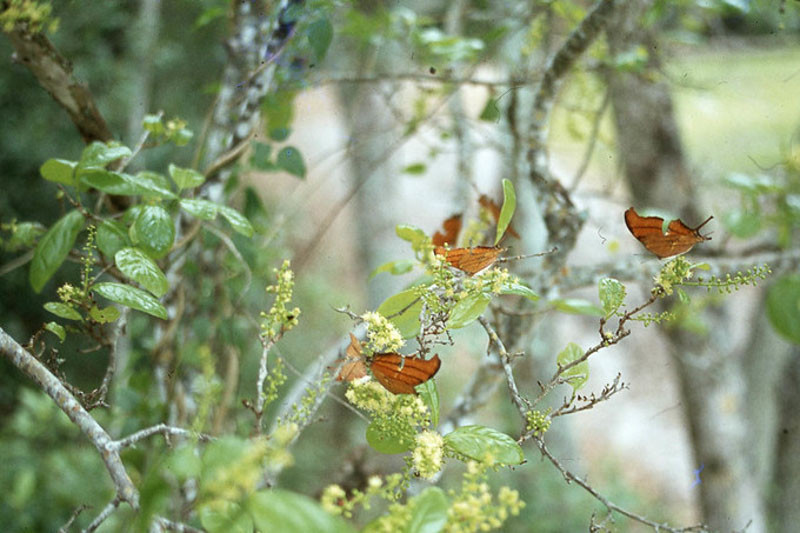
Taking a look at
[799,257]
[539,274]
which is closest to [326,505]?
[539,274]

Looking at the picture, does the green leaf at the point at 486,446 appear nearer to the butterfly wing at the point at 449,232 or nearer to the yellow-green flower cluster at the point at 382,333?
the yellow-green flower cluster at the point at 382,333

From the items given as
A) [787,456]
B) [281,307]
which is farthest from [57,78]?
[787,456]

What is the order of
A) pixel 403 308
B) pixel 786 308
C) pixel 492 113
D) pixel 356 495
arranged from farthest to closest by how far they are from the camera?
pixel 786 308, pixel 492 113, pixel 403 308, pixel 356 495

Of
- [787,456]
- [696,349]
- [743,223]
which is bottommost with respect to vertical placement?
[787,456]

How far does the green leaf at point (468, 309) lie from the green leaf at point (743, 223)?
80cm

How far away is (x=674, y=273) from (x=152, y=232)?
46 cm

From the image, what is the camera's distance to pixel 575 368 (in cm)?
58

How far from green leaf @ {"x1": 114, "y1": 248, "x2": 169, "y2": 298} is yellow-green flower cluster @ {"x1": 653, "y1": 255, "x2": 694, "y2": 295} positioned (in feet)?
1.36

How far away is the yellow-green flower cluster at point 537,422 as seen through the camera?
20.1 inches

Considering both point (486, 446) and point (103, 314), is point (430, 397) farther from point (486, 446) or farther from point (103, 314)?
point (103, 314)

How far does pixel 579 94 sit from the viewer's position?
1.22 meters

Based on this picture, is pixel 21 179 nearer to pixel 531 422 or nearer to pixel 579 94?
pixel 579 94

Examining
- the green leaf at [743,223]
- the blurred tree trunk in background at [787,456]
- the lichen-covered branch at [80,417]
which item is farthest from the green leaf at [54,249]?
the blurred tree trunk in background at [787,456]

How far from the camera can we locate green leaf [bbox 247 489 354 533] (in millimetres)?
332
